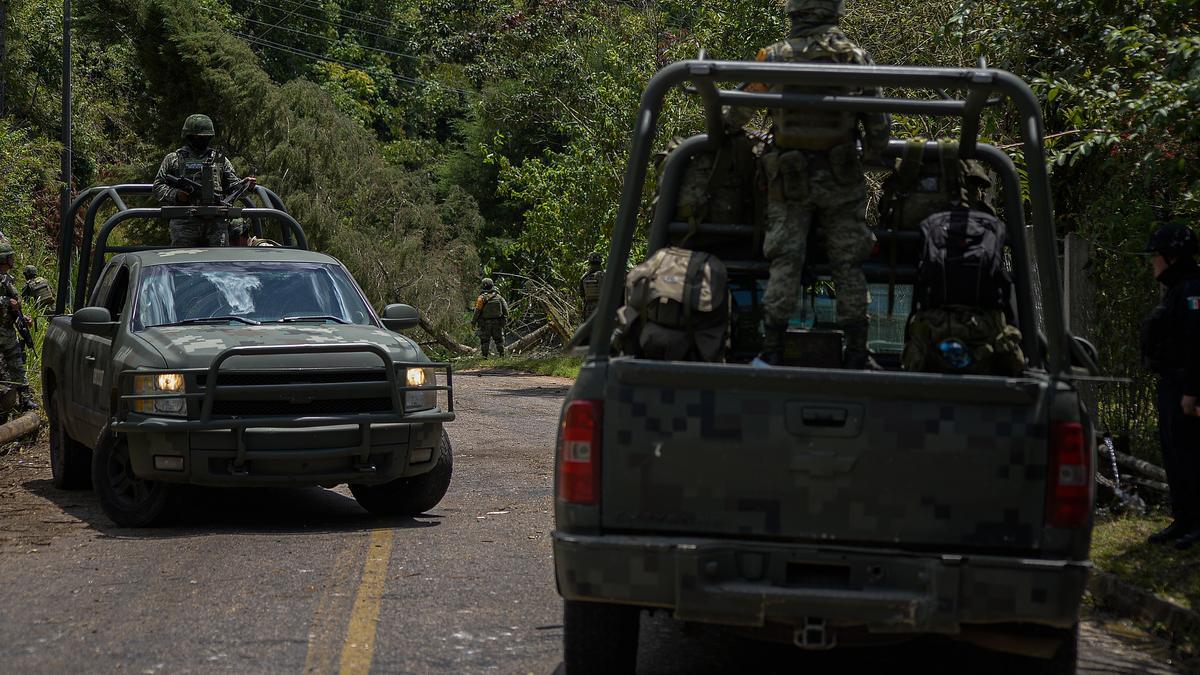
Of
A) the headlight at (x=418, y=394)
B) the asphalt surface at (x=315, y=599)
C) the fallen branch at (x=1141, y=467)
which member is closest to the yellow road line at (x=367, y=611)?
the asphalt surface at (x=315, y=599)

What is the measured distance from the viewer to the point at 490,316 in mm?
32156

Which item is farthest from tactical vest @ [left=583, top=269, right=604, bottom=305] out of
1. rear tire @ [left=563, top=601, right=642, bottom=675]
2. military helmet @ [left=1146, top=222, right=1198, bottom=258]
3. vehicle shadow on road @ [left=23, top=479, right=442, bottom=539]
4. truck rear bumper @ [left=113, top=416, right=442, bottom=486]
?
rear tire @ [left=563, top=601, right=642, bottom=675]

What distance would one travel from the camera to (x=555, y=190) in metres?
27.0

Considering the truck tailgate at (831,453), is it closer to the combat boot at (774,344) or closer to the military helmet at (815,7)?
the combat boot at (774,344)

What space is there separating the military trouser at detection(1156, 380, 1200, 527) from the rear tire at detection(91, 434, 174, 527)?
237 inches

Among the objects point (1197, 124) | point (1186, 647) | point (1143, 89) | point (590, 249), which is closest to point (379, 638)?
point (1186, 647)

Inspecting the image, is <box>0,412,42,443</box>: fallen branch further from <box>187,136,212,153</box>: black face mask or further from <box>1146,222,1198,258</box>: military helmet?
<box>1146,222,1198,258</box>: military helmet

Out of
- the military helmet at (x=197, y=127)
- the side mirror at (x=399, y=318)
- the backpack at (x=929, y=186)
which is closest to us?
the backpack at (x=929, y=186)

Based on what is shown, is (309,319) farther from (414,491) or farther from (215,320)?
(414,491)

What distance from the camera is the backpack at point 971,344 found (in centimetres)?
574

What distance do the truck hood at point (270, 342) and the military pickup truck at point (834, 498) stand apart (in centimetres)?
440

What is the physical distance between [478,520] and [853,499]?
506 cm

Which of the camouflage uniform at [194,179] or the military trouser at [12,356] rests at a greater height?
the camouflage uniform at [194,179]

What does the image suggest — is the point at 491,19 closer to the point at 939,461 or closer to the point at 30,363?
the point at 30,363
